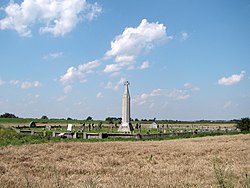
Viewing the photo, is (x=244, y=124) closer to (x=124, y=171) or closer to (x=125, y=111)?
(x=125, y=111)

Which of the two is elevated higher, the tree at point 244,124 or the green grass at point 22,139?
the tree at point 244,124

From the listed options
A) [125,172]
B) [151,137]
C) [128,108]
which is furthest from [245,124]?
[125,172]

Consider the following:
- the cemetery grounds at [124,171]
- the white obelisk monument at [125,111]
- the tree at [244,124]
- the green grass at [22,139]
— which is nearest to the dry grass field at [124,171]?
the cemetery grounds at [124,171]

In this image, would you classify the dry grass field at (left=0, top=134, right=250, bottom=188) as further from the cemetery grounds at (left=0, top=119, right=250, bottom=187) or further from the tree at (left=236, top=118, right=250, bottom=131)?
the tree at (left=236, top=118, right=250, bottom=131)

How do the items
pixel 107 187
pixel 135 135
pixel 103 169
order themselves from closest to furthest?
pixel 107 187, pixel 103 169, pixel 135 135

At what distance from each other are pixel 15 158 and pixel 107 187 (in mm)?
10620

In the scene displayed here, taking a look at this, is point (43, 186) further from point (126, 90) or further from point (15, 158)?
point (126, 90)

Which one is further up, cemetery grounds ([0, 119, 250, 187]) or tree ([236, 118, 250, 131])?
tree ([236, 118, 250, 131])

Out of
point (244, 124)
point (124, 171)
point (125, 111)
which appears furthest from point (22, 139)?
point (244, 124)

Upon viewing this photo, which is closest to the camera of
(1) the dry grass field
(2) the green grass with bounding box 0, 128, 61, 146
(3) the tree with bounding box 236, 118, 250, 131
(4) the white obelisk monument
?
(1) the dry grass field

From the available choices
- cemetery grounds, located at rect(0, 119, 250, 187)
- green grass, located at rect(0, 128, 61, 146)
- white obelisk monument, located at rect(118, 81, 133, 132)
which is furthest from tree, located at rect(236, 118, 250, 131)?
cemetery grounds, located at rect(0, 119, 250, 187)

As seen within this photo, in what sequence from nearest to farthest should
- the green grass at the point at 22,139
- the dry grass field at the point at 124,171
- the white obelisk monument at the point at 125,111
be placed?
1. the dry grass field at the point at 124,171
2. the green grass at the point at 22,139
3. the white obelisk monument at the point at 125,111

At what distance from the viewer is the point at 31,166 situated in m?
14.3

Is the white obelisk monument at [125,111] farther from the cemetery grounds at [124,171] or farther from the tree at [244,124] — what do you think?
the cemetery grounds at [124,171]
